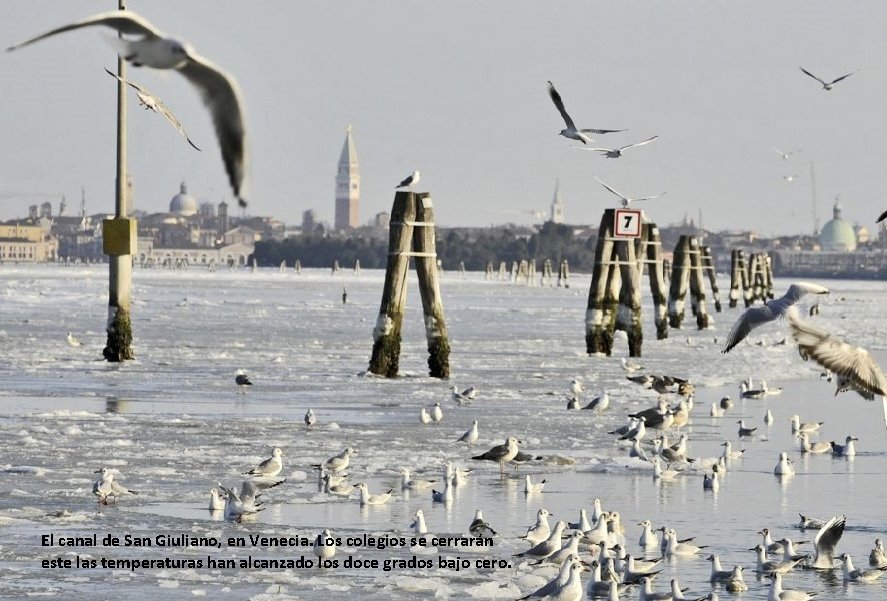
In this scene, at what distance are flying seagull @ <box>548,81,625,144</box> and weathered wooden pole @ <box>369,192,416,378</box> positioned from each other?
4.75 m

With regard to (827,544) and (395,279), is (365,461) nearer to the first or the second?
(827,544)

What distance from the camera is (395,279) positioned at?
2270 cm

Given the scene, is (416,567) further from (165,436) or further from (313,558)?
(165,436)

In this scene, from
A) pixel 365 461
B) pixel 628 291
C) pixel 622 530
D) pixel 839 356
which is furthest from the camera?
pixel 628 291

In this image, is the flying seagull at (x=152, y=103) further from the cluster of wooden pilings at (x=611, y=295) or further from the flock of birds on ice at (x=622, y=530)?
the cluster of wooden pilings at (x=611, y=295)

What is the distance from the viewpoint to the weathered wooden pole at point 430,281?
2286cm

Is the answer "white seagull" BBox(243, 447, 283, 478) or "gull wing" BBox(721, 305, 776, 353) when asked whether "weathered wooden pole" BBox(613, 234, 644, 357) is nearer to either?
"white seagull" BBox(243, 447, 283, 478)

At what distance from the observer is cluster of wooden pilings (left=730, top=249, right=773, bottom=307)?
2938 inches

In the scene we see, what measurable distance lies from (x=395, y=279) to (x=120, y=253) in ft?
14.5

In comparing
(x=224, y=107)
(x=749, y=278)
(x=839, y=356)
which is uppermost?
(x=224, y=107)

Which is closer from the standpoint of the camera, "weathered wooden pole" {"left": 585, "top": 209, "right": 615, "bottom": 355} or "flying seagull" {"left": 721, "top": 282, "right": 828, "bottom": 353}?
"flying seagull" {"left": 721, "top": 282, "right": 828, "bottom": 353}

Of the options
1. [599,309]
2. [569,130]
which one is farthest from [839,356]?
[599,309]

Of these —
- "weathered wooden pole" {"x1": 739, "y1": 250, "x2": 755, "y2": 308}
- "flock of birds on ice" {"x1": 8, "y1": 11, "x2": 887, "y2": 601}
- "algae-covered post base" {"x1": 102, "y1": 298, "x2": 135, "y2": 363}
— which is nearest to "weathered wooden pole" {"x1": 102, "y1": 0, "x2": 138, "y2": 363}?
"algae-covered post base" {"x1": 102, "y1": 298, "x2": 135, "y2": 363}

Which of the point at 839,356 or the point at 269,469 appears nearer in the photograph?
the point at 839,356
